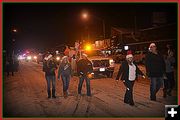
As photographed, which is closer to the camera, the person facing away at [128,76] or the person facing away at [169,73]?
the person facing away at [128,76]

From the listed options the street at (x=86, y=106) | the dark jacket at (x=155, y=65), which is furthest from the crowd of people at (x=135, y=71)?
the street at (x=86, y=106)

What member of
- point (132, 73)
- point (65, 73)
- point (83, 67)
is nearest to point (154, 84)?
point (132, 73)

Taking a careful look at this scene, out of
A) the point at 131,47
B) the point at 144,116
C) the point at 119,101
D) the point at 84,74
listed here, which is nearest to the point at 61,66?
the point at 84,74

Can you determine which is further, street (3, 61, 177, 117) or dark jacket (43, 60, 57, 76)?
dark jacket (43, 60, 57, 76)

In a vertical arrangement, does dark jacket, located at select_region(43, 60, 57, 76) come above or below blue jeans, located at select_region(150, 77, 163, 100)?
above

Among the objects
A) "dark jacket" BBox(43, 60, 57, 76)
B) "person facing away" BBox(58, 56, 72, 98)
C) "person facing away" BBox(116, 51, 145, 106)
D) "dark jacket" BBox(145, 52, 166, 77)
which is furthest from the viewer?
"person facing away" BBox(58, 56, 72, 98)

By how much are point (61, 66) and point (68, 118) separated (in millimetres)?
3877

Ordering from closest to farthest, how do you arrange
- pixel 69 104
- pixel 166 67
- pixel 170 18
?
pixel 69 104, pixel 166 67, pixel 170 18

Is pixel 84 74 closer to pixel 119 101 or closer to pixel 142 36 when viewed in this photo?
pixel 119 101

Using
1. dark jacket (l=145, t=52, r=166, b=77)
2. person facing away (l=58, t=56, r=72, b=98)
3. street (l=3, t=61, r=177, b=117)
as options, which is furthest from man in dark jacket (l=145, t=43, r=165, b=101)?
person facing away (l=58, t=56, r=72, b=98)

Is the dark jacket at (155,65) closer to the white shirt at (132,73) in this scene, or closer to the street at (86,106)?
the white shirt at (132,73)

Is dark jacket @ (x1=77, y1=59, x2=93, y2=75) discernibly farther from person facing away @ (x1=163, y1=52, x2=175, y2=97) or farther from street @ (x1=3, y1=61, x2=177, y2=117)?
person facing away @ (x1=163, y1=52, x2=175, y2=97)

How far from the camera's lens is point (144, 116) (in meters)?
7.76

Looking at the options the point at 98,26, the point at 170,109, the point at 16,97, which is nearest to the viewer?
the point at 170,109
